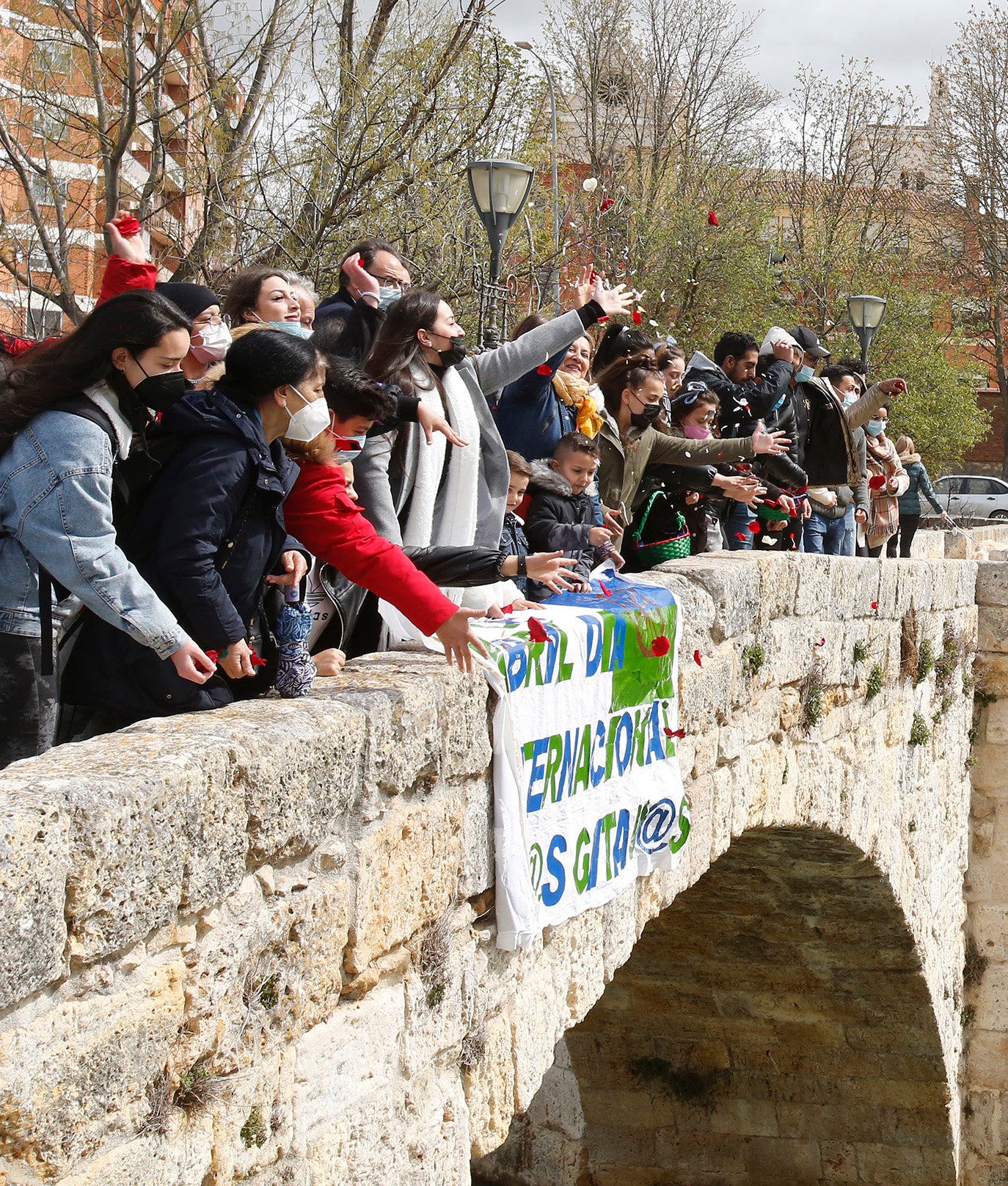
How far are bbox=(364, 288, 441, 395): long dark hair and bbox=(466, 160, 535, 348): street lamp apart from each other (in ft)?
15.5

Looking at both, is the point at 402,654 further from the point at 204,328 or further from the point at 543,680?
the point at 204,328

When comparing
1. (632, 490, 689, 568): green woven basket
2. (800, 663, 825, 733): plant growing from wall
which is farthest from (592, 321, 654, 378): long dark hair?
(800, 663, 825, 733): plant growing from wall

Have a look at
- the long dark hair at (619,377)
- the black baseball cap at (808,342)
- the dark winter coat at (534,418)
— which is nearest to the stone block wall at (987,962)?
the black baseball cap at (808,342)

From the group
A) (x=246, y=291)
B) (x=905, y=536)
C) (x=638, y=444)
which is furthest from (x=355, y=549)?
(x=905, y=536)

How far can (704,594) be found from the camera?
16.2ft

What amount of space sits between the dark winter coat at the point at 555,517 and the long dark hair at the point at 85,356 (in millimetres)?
2192

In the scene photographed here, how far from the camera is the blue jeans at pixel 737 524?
700 centimetres

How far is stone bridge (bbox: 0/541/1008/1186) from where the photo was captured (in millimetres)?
2057

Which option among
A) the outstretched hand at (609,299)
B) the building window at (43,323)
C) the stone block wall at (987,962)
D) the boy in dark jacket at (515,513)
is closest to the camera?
the boy in dark jacket at (515,513)

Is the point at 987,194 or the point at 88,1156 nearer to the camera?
the point at 88,1156

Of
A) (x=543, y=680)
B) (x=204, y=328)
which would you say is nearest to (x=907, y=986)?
(x=543, y=680)

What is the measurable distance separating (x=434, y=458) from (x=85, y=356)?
4.33 feet

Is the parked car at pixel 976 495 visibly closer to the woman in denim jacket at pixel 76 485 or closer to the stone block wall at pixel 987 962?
the stone block wall at pixel 987 962

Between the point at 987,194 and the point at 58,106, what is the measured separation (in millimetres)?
25898
